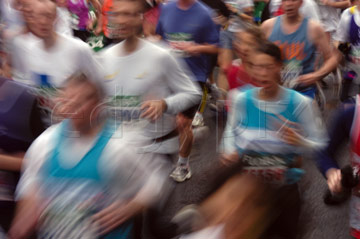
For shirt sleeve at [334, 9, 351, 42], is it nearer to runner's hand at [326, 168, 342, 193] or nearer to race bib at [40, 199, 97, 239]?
runner's hand at [326, 168, 342, 193]

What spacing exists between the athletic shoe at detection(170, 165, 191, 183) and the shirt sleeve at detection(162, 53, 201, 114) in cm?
149

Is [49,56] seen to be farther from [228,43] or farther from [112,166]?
[228,43]

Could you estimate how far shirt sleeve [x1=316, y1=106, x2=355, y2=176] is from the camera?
7.98 feet

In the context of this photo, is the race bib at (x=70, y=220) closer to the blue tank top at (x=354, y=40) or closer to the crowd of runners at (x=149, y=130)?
the crowd of runners at (x=149, y=130)

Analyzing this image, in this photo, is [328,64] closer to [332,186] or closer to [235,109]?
[235,109]

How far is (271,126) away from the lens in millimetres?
2539

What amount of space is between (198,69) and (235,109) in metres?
1.66

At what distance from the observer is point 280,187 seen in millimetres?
1861

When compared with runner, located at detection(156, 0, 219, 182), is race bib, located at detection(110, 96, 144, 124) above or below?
above

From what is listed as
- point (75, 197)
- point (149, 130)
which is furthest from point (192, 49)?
point (75, 197)

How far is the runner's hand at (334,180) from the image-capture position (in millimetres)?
2227

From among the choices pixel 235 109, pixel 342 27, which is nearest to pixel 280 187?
pixel 235 109

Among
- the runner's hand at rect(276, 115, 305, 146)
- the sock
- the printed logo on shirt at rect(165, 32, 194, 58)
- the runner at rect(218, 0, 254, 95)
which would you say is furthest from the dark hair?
the sock

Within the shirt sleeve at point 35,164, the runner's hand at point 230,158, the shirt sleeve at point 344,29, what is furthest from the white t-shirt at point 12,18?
the shirt sleeve at point 344,29
